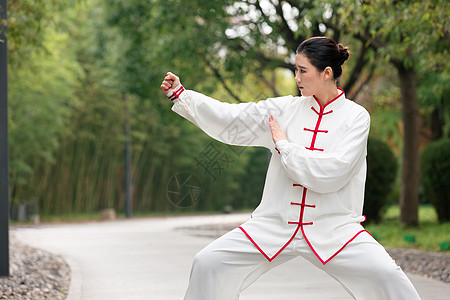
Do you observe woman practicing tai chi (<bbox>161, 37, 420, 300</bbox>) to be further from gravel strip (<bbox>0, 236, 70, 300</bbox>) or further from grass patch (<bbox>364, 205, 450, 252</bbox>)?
grass patch (<bbox>364, 205, 450, 252</bbox>)

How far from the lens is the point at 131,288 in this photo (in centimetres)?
765

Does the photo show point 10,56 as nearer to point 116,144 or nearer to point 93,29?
point 93,29

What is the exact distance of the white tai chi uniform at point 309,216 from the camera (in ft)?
11.8

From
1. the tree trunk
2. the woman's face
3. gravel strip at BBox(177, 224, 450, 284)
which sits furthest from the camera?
the tree trunk

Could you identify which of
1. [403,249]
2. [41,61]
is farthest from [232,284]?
[41,61]

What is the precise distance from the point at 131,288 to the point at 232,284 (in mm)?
4151

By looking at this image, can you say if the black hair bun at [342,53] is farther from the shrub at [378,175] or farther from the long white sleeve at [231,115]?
the shrub at [378,175]

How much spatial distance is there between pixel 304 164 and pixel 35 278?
18.7ft

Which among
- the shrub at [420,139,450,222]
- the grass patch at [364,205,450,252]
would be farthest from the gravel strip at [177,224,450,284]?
the shrub at [420,139,450,222]

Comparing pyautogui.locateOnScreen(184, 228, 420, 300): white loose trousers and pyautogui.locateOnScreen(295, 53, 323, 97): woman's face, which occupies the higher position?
pyautogui.locateOnScreen(295, 53, 323, 97): woman's face

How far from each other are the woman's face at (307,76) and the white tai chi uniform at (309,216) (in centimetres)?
12

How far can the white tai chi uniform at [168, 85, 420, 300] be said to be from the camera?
3.60 m

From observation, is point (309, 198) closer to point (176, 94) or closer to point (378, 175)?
point (176, 94)

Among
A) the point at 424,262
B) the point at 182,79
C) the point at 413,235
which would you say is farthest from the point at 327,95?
the point at 182,79
